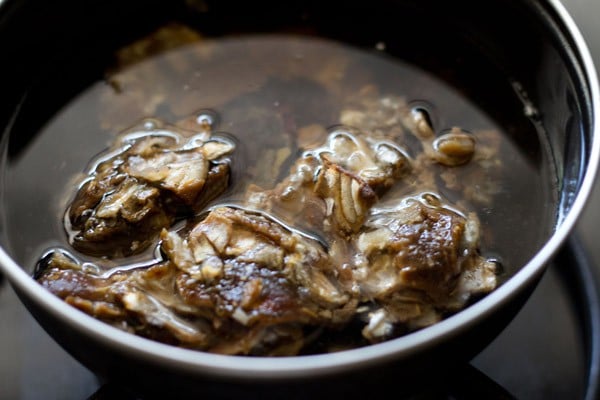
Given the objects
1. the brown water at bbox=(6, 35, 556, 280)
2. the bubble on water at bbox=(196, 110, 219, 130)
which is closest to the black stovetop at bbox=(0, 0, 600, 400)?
the brown water at bbox=(6, 35, 556, 280)

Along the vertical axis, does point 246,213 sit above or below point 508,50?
Answer: below

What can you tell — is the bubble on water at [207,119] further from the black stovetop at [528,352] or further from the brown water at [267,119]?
the black stovetop at [528,352]

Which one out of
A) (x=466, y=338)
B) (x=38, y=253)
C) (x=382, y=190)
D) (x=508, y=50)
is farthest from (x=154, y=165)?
(x=508, y=50)

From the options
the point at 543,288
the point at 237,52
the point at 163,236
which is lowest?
the point at 543,288

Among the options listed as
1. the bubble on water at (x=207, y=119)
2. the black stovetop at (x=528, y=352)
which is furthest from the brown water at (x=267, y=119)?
the black stovetop at (x=528, y=352)

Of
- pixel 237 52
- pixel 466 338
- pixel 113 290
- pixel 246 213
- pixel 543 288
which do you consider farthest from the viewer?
pixel 237 52

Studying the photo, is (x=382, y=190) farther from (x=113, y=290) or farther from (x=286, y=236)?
(x=113, y=290)
